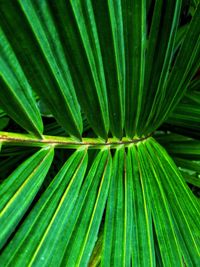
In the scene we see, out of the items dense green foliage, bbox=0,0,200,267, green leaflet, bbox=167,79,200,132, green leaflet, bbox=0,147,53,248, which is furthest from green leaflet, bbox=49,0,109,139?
green leaflet, bbox=167,79,200,132

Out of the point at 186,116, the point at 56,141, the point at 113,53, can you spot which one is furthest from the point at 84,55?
the point at 186,116

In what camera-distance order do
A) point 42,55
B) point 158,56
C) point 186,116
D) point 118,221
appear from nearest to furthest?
point 42,55
point 118,221
point 158,56
point 186,116

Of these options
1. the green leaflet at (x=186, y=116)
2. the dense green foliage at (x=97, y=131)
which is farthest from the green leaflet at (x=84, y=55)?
the green leaflet at (x=186, y=116)

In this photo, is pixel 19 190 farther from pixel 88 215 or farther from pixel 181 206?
pixel 181 206

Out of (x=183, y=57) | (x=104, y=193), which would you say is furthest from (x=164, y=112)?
(x=104, y=193)

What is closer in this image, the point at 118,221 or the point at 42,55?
the point at 42,55

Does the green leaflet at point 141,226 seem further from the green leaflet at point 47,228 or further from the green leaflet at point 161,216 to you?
the green leaflet at point 47,228

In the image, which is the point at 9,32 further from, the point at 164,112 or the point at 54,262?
the point at 164,112
